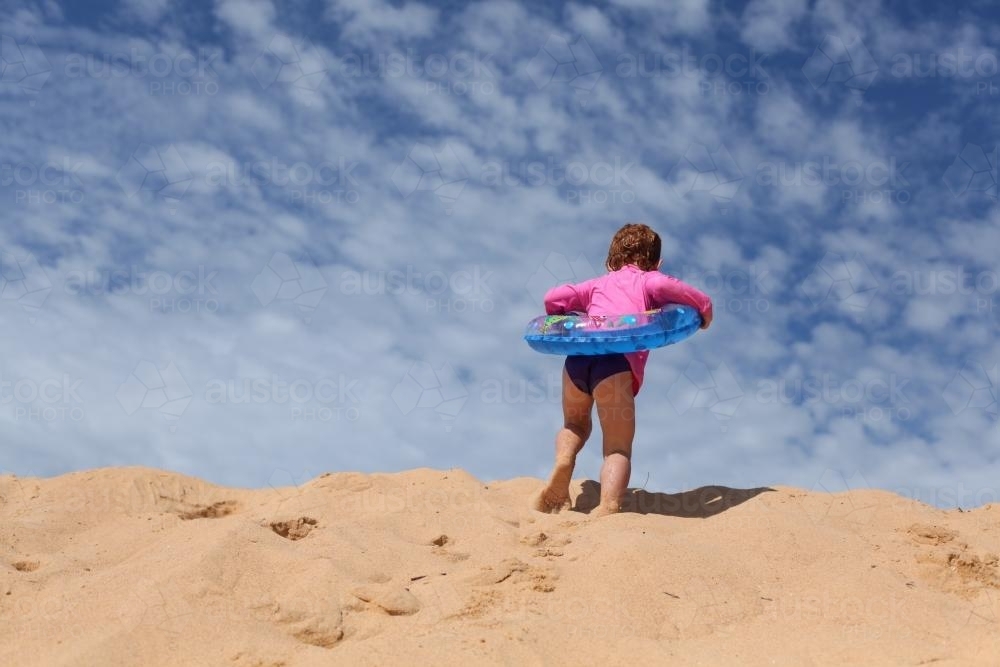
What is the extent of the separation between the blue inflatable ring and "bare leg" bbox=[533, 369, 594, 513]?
33 centimetres

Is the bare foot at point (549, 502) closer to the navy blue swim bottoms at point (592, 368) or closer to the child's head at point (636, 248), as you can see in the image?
the navy blue swim bottoms at point (592, 368)

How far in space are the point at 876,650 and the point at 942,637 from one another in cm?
38

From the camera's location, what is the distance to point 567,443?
576cm

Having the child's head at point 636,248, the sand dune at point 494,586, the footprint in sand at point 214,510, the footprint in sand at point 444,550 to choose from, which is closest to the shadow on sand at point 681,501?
the sand dune at point 494,586

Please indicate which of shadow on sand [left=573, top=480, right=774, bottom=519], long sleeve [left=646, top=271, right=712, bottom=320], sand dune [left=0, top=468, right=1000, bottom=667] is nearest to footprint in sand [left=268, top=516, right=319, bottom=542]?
sand dune [left=0, top=468, right=1000, bottom=667]

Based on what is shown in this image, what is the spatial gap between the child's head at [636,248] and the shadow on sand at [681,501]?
1552 mm

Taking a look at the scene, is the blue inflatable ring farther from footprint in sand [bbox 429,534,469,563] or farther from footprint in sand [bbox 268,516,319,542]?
footprint in sand [bbox 268,516,319,542]

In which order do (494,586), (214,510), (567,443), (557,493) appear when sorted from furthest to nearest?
(214,510) < (567,443) < (557,493) < (494,586)

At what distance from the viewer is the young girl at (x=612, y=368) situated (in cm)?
554

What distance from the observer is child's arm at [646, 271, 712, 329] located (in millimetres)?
5711

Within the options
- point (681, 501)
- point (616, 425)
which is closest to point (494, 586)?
point (616, 425)

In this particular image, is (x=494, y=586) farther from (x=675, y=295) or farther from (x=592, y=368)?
(x=675, y=295)

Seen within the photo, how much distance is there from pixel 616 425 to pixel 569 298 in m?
0.94

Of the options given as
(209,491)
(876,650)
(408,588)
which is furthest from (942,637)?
(209,491)
